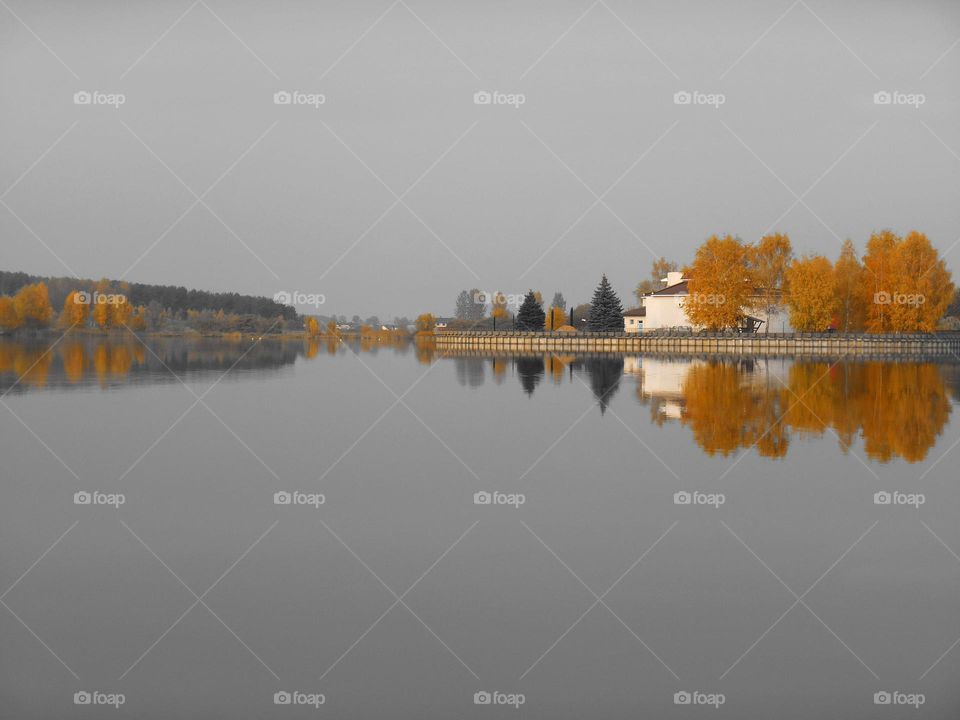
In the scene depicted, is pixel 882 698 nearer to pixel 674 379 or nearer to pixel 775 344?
pixel 674 379

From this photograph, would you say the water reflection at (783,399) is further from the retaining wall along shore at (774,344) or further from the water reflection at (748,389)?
the retaining wall along shore at (774,344)

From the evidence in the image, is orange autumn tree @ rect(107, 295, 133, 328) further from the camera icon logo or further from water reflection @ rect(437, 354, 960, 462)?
the camera icon logo

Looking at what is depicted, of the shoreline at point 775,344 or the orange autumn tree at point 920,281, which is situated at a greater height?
the orange autumn tree at point 920,281

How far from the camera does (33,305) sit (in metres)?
63.7

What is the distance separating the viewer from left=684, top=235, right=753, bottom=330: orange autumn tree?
57.7 m

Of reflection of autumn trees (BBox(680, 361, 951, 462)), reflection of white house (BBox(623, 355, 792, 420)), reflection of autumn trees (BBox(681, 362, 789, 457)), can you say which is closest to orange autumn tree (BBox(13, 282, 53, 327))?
reflection of white house (BBox(623, 355, 792, 420))

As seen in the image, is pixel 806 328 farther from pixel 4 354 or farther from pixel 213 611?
pixel 213 611

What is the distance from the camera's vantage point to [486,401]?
23.2 meters

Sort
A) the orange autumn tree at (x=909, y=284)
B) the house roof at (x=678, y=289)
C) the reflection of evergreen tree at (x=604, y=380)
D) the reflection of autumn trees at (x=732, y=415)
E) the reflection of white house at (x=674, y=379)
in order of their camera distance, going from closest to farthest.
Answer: the reflection of autumn trees at (x=732, y=415) < the reflection of white house at (x=674, y=379) < the reflection of evergreen tree at (x=604, y=380) < the orange autumn tree at (x=909, y=284) < the house roof at (x=678, y=289)

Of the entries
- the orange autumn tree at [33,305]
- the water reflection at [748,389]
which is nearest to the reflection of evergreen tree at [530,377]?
the water reflection at [748,389]

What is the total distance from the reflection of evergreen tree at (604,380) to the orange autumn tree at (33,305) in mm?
Answer: 40381

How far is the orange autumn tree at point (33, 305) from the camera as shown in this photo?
6247 cm

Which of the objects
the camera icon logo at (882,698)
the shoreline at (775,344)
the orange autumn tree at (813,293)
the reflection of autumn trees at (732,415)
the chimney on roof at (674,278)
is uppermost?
the chimney on roof at (674,278)

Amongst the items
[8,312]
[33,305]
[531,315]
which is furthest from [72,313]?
[531,315]
